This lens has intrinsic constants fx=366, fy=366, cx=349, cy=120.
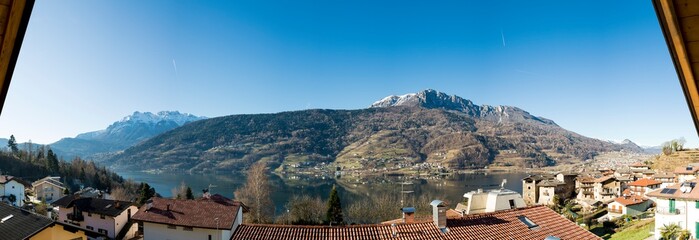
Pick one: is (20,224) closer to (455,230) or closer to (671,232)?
(455,230)

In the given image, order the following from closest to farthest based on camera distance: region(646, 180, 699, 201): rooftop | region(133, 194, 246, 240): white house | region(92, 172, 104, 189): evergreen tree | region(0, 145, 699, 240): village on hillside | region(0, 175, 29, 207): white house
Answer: region(0, 145, 699, 240): village on hillside, region(133, 194, 246, 240): white house, region(646, 180, 699, 201): rooftop, region(0, 175, 29, 207): white house, region(92, 172, 104, 189): evergreen tree

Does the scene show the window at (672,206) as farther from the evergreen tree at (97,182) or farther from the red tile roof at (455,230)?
the evergreen tree at (97,182)

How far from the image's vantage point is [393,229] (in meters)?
13.2

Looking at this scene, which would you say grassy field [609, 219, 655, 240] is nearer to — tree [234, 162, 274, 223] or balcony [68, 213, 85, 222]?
tree [234, 162, 274, 223]

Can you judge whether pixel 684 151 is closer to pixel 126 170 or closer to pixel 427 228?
pixel 427 228

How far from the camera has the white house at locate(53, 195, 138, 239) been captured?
26328 mm

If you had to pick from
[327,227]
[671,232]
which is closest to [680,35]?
[327,227]

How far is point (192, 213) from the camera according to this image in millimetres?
18250

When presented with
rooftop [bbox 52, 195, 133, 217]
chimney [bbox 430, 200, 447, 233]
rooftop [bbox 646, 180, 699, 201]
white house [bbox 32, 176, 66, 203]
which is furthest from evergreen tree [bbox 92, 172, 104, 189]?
rooftop [bbox 646, 180, 699, 201]

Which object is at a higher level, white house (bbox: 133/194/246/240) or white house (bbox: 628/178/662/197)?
white house (bbox: 133/194/246/240)

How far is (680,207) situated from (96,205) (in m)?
37.2

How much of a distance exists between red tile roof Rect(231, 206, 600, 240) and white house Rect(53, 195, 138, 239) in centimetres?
1745

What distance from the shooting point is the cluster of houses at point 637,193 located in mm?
18406

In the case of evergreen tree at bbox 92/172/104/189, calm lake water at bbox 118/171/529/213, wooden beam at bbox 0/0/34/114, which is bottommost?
calm lake water at bbox 118/171/529/213
